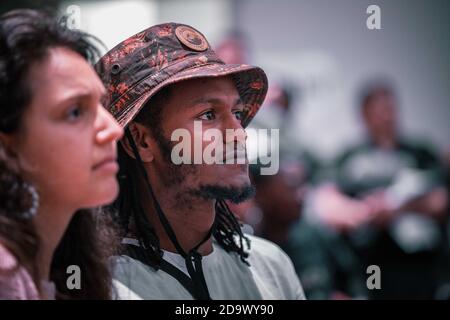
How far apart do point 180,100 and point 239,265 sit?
45 centimetres

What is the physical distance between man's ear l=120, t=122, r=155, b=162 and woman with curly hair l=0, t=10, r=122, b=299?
1.01ft

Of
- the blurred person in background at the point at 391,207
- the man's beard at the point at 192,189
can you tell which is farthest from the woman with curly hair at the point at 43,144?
the blurred person in background at the point at 391,207

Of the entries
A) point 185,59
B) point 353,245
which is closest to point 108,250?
point 185,59

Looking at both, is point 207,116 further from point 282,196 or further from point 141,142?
point 282,196

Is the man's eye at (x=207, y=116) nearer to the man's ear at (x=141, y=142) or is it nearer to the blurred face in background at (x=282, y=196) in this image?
the man's ear at (x=141, y=142)

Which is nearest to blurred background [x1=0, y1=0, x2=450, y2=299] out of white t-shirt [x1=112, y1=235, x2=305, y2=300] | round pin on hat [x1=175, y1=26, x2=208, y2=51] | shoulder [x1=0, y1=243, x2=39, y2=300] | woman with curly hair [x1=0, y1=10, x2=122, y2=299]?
white t-shirt [x1=112, y1=235, x2=305, y2=300]

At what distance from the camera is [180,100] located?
2.03 meters

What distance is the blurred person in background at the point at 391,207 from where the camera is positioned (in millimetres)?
3551

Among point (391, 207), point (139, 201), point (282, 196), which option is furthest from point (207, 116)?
point (391, 207)

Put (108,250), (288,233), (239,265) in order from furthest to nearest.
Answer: (288,233) < (239,265) < (108,250)

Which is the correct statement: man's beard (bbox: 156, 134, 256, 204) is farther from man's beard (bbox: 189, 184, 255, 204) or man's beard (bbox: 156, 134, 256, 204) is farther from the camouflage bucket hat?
the camouflage bucket hat

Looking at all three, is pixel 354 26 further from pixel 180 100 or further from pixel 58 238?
pixel 58 238

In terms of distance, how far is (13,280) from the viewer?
162 cm

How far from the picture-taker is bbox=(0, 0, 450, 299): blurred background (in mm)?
3021
